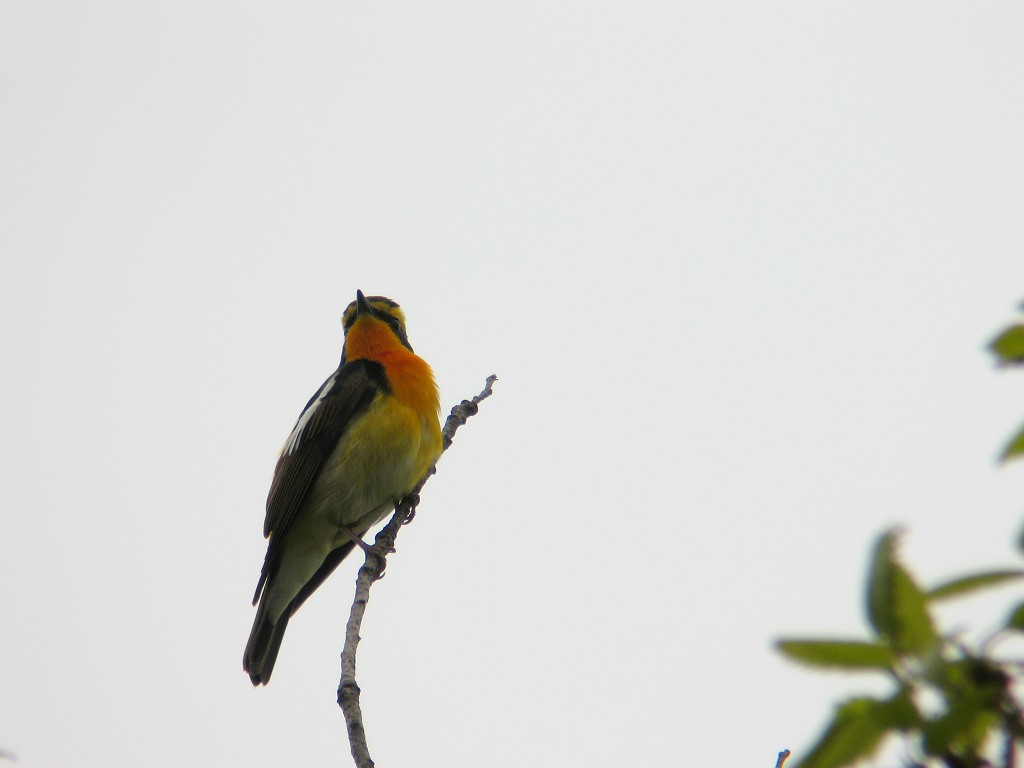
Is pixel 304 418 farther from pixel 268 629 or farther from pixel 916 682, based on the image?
pixel 916 682

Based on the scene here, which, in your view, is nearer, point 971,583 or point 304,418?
point 971,583

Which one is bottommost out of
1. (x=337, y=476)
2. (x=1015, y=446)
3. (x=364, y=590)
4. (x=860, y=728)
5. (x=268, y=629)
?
(x=860, y=728)

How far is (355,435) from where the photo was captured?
6.81 meters

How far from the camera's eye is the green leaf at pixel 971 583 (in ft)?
2.93

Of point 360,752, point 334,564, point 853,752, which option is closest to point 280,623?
point 334,564

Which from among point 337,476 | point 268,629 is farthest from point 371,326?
point 268,629

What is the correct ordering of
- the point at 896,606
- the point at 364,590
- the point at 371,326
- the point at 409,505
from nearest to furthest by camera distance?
1. the point at 896,606
2. the point at 364,590
3. the point at 409,505
4. the point at 371,326

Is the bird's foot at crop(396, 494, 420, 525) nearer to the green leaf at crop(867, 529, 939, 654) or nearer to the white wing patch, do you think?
the white wing patch

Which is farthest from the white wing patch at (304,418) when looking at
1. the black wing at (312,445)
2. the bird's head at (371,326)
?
the bird's head at (371,326)

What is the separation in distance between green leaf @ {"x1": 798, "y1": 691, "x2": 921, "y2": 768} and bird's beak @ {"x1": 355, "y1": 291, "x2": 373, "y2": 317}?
7.21m

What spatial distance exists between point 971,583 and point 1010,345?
26 centimetres

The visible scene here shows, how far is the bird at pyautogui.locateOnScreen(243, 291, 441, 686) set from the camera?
6.72 m

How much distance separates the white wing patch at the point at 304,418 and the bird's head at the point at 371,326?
343 millimetres

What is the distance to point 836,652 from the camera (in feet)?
2.99
